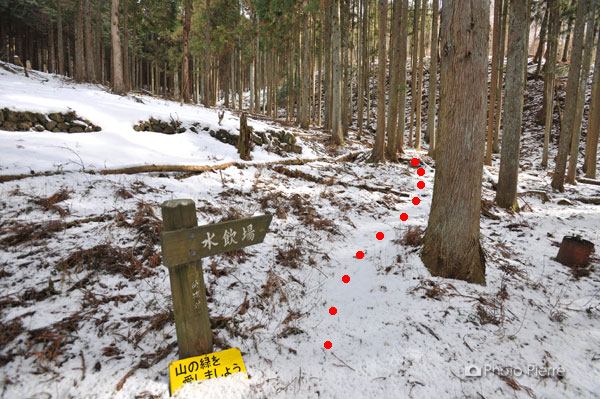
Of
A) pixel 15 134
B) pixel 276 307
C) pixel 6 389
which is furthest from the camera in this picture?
pixel 15 134

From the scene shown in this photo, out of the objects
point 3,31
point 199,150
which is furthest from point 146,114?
point 3,31

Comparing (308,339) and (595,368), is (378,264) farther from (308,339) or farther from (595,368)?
(595,368)

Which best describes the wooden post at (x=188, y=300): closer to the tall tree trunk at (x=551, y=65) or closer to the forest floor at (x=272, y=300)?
the forest floor at (x=272, y=300)

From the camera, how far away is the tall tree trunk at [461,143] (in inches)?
137

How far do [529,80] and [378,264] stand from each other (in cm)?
3036

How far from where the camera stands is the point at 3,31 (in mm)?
28828

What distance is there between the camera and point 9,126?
6.16 metres

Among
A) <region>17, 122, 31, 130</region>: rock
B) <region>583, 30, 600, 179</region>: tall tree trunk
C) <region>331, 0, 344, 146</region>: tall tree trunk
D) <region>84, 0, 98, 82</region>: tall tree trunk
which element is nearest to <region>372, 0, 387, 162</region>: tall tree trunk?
<region>331, 0, 344, 146</region>: tall tree trunk

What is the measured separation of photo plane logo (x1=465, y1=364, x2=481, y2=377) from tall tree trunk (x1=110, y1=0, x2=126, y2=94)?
1636cm

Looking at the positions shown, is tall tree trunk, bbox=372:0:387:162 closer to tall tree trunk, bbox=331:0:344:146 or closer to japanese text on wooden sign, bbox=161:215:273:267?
tall tree trunk, bbox=331:0:344:146

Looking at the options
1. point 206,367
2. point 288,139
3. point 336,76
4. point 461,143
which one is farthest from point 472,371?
point 336,76

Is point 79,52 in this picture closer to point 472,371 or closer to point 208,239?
point 208,239

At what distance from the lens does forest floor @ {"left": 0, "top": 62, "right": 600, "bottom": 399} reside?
238cm

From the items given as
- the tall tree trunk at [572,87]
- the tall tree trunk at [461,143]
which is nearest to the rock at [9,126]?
the tall tree trunk at [461,143]
